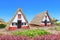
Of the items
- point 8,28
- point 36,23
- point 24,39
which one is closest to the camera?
point 24,39

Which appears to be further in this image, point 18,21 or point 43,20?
point 43,20

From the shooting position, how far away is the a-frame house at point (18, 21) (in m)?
47.8

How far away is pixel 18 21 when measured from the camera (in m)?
49.4

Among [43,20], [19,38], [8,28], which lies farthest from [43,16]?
[19,38]

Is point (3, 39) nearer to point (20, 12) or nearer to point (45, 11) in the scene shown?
point (20, 12)

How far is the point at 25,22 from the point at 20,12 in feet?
9.67

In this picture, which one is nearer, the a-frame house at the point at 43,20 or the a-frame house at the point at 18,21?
the a-frame house at the point at 18,21

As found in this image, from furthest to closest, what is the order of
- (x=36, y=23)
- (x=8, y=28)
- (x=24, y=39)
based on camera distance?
(x=36, y=23)
(x=8, y=28)
(x=24, y=39)

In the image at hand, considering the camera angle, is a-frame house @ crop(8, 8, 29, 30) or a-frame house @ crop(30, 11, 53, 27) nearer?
a-frame house @ crop(8, 8, 29, 30)

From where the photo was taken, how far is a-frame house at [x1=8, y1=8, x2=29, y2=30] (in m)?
47.8

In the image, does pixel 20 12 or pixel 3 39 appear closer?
pixel 3 39

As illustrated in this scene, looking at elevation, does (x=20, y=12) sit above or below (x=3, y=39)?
above

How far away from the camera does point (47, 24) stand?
62219mm

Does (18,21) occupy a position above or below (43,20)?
below
